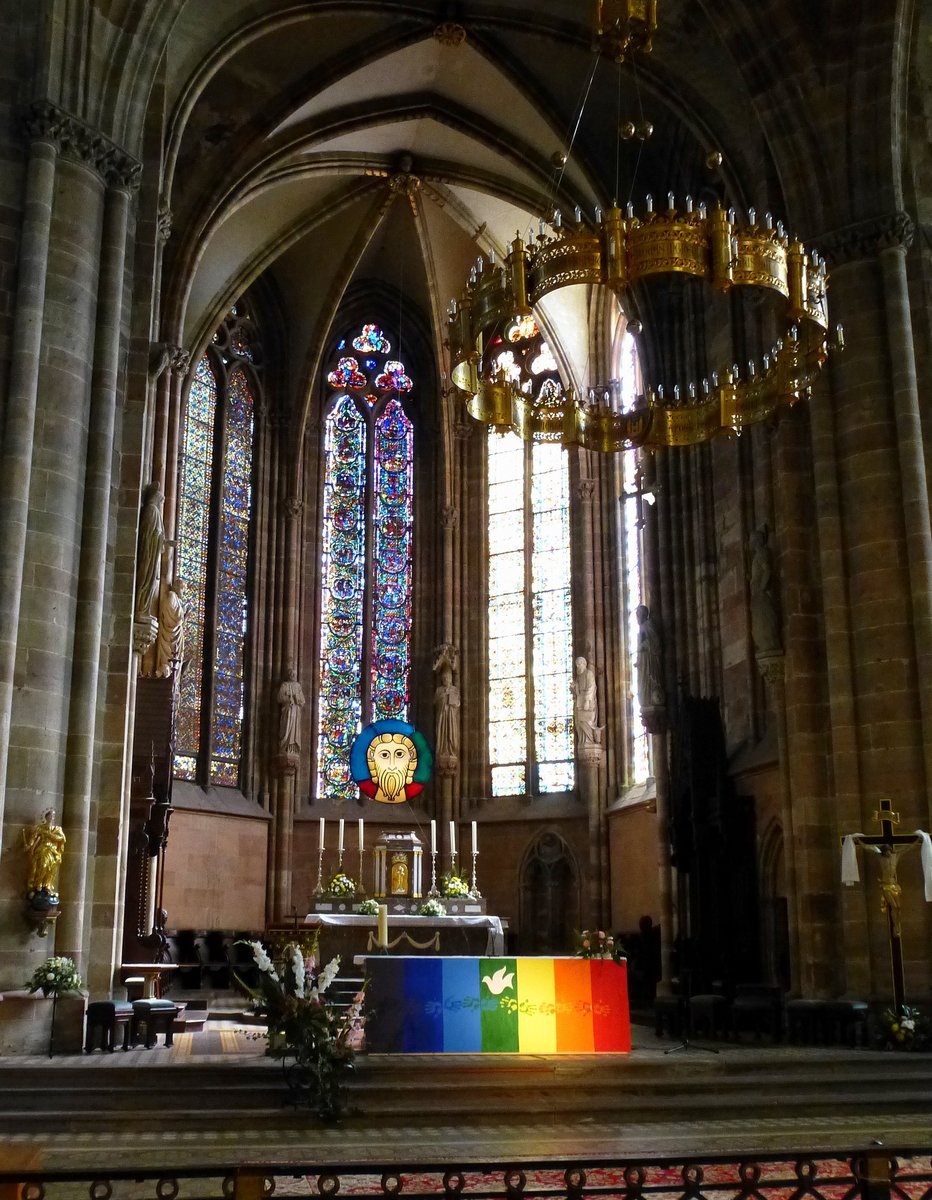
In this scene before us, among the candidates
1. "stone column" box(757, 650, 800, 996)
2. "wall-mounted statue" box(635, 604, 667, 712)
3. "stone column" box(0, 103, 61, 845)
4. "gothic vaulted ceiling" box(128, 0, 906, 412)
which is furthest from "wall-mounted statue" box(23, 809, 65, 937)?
"wall-mounted statue" box(635, 604, 667, 712)

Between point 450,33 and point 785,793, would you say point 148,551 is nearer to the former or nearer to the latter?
point 785,793

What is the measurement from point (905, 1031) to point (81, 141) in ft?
44.3

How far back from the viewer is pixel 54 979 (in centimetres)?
1311

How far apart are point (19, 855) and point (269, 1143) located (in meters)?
5.04

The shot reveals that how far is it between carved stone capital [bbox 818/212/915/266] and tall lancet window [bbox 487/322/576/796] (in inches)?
390

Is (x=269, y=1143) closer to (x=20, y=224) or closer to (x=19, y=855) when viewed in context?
(x=19, y=855)

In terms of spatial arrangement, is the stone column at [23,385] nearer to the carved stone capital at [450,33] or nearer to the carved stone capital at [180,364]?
the carved stone capital at [180,364]

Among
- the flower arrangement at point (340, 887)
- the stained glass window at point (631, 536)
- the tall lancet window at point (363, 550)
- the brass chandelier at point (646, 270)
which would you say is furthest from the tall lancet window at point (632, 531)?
the brass chandelier at point (646, 270)

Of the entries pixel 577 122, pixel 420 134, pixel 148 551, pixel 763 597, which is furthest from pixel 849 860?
pixel 420 134

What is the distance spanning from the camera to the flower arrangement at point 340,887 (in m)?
19.7

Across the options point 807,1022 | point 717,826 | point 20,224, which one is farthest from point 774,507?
point 20,224

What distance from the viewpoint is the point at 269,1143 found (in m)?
9.91

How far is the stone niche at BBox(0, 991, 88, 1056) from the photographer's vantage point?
13.1 m

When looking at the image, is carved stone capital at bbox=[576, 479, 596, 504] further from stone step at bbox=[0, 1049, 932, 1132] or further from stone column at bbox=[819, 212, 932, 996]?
stone step at bbox=[0, 1049, 932, 1132]
